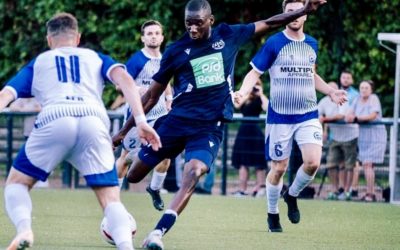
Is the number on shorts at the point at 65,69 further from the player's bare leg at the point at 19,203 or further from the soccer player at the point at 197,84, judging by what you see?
the soccer player at the point at 197,84

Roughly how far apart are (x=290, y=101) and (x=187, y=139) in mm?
2532

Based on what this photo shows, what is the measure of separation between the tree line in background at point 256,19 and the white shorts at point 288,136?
49.3ft

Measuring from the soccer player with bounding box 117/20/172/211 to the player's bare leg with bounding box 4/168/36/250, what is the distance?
6.46 m

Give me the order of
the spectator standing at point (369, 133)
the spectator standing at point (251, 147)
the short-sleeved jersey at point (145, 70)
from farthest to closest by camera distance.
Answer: the spectator standing at point (251, 147)
the spectator standing at point (369, 133)
the short-sleeved jersey at point (145, 70)

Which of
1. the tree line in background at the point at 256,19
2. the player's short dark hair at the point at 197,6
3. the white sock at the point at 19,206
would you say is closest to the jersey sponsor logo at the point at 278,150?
the player's short dark hair at the point at 197,6

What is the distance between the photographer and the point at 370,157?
2233cm

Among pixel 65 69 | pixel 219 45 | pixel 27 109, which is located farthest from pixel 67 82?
pixel 27 109

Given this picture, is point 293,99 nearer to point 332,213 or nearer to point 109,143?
point 332,213

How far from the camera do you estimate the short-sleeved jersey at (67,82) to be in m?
9.88

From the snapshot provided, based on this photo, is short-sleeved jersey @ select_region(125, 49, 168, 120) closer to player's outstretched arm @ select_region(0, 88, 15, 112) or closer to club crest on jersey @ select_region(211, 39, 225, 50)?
club crest on jersey @ select_region(211, 39, 225, 50)

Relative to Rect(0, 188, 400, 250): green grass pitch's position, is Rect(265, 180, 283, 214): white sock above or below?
above

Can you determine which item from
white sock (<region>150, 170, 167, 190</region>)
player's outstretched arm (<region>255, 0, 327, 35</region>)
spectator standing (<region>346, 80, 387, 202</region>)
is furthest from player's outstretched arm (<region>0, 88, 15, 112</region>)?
spectator standing (<region>346, 80, 387, 202</region>)

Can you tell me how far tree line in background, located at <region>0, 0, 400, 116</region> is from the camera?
29984mm

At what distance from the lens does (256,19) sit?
31.3 metres
